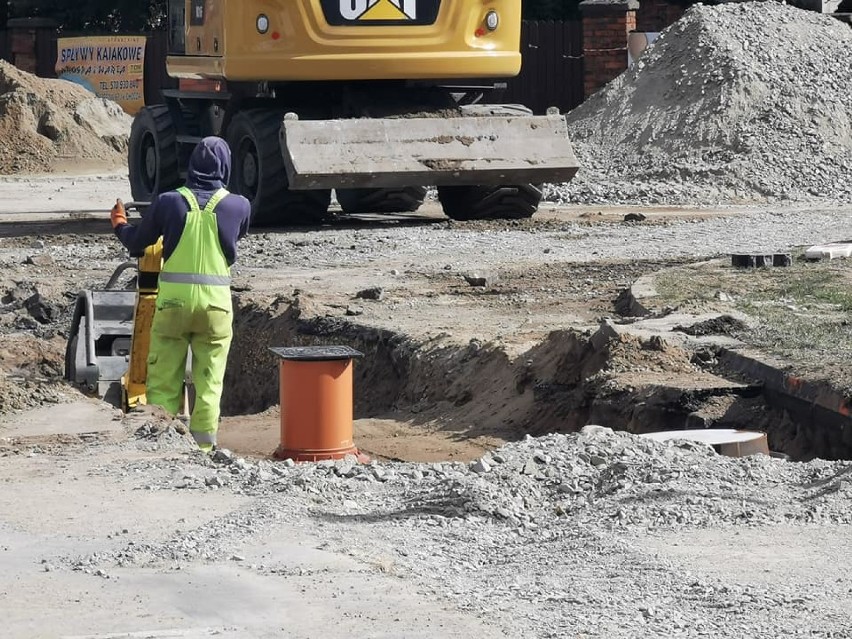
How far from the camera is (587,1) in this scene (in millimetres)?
28656

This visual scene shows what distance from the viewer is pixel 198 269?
29.4 feet

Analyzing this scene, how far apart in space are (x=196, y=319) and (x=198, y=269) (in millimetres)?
269

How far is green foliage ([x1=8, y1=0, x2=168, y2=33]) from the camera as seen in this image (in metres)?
37.2

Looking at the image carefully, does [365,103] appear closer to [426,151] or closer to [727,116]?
[426,151]

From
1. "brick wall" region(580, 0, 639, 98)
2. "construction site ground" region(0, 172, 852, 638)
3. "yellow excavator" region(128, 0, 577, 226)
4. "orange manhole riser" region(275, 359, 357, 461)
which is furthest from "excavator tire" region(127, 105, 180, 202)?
"orange manhole riser" region(275, 359, 357, 461)

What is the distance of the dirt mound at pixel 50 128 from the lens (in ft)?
93.0

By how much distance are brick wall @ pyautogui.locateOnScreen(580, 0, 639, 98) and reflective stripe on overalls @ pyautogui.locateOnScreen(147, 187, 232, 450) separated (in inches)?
797

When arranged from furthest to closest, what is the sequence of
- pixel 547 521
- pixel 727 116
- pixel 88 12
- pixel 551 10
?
pixel 88 12, pixel 551 10, pixel 727 116, pixel 547 521

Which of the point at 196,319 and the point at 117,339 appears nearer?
the point at 196,319

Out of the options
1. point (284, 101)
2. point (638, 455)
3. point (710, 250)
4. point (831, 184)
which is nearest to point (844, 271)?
point (710, 250)

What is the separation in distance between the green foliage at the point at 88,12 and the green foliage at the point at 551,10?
27.6 ft

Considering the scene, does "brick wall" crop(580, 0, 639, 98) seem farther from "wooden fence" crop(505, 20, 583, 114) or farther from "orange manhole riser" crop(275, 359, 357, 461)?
"orange manhole riser" crop(275, 359, 357, 461)

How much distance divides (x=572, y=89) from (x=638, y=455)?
22.9 meters

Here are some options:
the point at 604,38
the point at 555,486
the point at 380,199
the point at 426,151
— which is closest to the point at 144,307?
the point at 555,486
